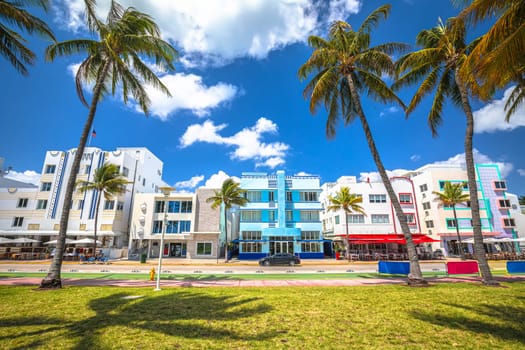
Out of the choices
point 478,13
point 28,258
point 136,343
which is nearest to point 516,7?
point 478,13

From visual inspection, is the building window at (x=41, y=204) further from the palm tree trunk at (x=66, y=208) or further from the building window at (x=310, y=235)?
the building window at (x=310, y=235)

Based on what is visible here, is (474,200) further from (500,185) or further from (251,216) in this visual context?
(500,185)

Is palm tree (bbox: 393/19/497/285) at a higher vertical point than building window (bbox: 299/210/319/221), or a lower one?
higher

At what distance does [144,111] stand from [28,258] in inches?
1279

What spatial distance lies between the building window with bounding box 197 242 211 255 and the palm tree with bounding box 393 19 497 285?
103 feet

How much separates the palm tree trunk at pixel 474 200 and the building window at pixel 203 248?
3157cm

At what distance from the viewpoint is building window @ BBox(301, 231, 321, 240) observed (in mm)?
39097

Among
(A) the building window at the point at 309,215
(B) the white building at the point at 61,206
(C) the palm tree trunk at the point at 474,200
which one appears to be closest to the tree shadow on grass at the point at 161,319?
(C) the palm tree trunk at the point at 474,200

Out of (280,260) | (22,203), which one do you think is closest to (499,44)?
(280,260)

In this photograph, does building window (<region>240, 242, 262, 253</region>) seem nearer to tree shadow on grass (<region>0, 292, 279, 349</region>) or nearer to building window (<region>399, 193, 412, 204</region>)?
building window (<region>399, 193, 412, 204</region>)

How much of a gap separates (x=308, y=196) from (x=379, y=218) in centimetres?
1254

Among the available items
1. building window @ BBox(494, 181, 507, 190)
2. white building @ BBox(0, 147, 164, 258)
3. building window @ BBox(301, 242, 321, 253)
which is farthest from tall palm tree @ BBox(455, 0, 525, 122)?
building window @ BBox(494, 181, 507, 190)

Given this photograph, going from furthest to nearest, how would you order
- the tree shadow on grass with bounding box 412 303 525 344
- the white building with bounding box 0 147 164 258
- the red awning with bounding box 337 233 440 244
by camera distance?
the white building with bounding box 0 147 164 258 < the red awning with bounding box 337 233 440 244 < the tree shadow on grass with bounding box 412 303 525 344

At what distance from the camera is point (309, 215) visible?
40094mm
